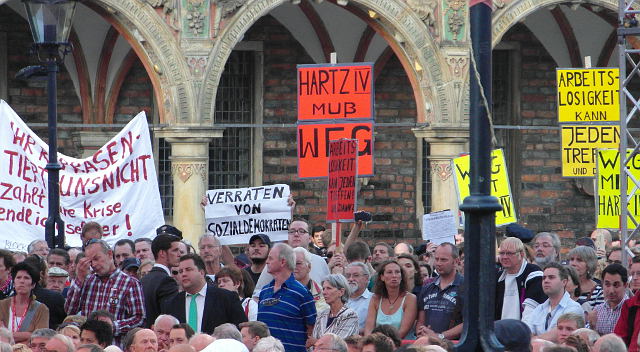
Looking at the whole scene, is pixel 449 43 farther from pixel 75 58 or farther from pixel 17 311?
pixel 17 311

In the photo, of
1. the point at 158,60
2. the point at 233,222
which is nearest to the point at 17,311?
the point at 233,222

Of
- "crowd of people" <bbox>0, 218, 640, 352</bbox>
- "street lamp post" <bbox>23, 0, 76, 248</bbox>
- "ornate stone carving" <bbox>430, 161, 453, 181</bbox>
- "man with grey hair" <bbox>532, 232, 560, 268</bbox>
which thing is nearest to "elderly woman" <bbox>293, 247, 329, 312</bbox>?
"crowd of people" <bbox>0, 218, 640, 352</bbox>

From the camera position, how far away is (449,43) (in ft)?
68.3

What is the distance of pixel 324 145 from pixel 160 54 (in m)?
3.43

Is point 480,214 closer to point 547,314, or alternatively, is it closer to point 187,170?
point 547,314

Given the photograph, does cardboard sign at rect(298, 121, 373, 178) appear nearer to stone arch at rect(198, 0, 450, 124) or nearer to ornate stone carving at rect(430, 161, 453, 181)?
stone arch at rect(198, 0, 450, 124)

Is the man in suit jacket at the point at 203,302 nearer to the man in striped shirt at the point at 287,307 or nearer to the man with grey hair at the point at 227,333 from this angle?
the man in striped shirt at the point at 287,307

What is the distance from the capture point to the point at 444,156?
21.0 m

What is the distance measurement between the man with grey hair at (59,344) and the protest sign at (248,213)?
6114mm

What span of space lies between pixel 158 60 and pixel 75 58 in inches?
113

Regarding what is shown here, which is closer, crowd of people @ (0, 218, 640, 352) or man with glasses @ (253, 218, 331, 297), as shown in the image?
crowd of people @ (0, 218, 640, 352)

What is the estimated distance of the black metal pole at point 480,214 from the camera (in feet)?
20.3

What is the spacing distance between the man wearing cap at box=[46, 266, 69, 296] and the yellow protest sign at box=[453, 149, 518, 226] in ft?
19.8

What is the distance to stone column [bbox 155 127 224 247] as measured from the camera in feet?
65.3
